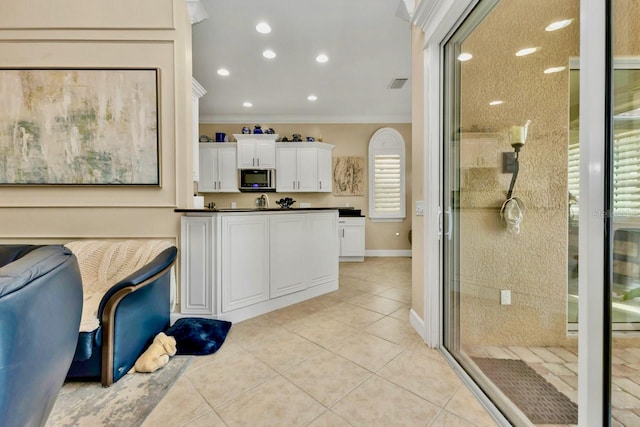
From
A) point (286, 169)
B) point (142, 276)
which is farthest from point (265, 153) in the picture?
point (142, 276)

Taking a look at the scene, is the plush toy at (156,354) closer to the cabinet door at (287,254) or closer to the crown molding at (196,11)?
the cabinet door at (287,254)

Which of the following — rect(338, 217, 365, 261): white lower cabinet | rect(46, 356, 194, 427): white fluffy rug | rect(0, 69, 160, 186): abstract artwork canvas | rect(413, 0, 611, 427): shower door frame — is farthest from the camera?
rect(338, 217, 365, 261): white lower cabinet

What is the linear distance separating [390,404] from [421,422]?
0.55 feet

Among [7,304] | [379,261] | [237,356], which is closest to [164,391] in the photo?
[237,356]

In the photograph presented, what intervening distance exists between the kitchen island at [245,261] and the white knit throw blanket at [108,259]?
1.00 feet

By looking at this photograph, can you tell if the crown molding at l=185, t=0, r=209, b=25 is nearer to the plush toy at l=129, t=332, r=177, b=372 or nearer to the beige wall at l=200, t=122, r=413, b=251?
the plush toy at l=129, t=332, r=177, b=372

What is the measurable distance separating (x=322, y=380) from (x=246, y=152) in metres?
4.48

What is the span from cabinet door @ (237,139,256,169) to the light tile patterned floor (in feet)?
11.4

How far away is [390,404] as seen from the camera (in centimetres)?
140

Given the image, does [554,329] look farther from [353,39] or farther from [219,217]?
[353,39]

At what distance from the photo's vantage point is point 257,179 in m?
5.27

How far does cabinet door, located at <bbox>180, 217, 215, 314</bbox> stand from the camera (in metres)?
2.31

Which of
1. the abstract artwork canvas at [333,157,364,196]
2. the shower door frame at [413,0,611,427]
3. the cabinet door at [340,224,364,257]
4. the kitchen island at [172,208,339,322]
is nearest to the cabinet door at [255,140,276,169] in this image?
the abstract artwork canvas at [333,157,364,196]

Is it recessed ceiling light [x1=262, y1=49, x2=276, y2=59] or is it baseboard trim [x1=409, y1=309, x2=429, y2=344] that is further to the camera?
recessed ceiling light [x1=262, y1=49, x2=276, y2=59]
